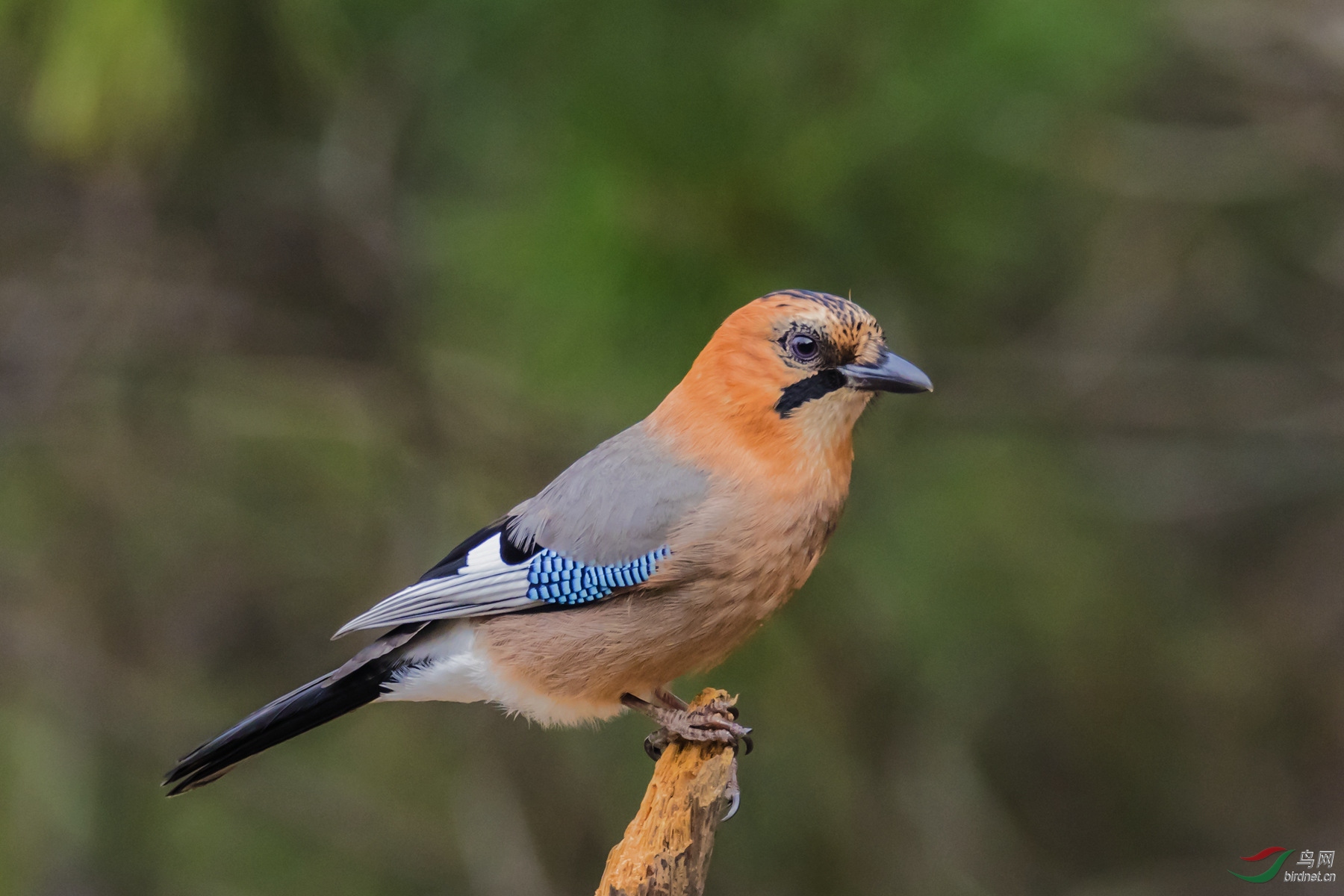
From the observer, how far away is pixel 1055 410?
13.6 feet

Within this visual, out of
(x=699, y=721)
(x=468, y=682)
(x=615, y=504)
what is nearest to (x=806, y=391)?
(x=615, y=504)

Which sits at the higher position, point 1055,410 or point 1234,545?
point 1055,410

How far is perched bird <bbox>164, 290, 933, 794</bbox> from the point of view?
7.73 ft

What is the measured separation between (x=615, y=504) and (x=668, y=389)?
85 centimetres

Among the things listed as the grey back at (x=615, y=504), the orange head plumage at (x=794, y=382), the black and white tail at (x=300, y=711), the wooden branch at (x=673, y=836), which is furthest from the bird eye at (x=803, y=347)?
the black and white tail at (x=300, y=711)

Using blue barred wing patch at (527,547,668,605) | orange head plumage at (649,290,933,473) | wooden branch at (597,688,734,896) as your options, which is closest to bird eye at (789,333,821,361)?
orange head plumage at (649,290,933,473)

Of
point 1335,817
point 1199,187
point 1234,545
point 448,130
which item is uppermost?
point 448,130

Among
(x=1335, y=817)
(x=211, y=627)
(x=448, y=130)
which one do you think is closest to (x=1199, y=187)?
(x=448, y=130)

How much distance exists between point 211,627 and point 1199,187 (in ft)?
12.0

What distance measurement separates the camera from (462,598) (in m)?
2.47

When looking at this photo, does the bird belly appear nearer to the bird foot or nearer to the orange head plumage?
the bird foot

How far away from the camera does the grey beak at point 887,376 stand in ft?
7.70

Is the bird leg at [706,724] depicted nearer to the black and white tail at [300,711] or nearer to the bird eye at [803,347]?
the black and white tail at [300,711]

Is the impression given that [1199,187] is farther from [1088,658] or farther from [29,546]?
[29,546]
